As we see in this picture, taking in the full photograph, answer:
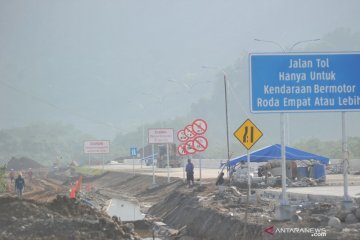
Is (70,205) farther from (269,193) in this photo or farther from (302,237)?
(269,193)

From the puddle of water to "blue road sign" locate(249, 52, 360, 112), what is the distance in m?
11.7

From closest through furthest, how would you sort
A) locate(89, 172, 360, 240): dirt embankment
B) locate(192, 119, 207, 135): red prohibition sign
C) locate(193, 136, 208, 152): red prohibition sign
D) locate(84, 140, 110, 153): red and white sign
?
locate(89, 172, 360, 240): dirt embankment < locate(192, 119, 207, 135): red prohibition sign < locate(193, 136, 208, 152): red prohibition sign < locate(84, 140, 110, 153): red and white sign

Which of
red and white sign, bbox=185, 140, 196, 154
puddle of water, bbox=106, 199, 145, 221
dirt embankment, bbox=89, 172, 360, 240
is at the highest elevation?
red and white sign, bbox=185, 140, 196, 154

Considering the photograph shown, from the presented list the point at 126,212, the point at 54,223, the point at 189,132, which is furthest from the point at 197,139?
the point at 54,223

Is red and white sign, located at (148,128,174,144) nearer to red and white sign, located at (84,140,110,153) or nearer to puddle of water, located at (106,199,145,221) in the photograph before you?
puddle of water, located at (106,199,145,221)

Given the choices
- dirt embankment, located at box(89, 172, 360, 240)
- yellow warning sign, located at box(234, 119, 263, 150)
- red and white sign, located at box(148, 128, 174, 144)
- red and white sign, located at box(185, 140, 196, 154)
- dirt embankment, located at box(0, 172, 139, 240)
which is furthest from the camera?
red and white sign, located at box(148, 128, 174, 144)

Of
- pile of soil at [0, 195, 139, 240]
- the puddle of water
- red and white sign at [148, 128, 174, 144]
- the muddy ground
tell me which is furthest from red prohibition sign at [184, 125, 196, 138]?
pile of soil at [0, 195, 139, 240]

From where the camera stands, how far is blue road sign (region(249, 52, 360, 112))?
18109 mm

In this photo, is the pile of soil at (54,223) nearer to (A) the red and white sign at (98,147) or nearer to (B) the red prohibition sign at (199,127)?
(B) the red prohibition sign at (199,127)

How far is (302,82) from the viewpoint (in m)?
18.2

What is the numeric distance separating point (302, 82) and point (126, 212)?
16.4 metres

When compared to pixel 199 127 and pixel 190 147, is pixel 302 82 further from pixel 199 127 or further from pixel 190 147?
pixel 190 147

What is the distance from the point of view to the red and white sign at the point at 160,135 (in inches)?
1750

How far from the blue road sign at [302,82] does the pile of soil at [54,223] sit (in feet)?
16.9
